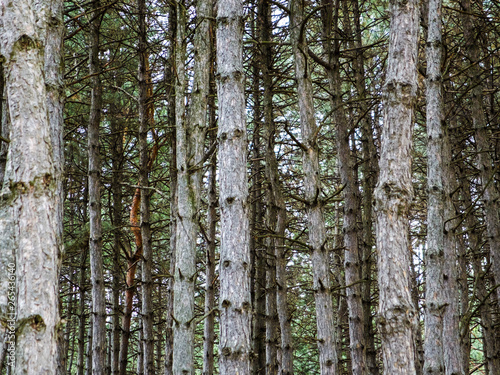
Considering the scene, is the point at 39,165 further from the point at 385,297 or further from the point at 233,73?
the point at 385,297

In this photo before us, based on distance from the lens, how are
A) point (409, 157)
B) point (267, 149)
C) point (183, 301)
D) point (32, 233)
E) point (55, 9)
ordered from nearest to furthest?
point (32, 233), point (409, 157), point (55, 9), point (183, 301), point (267, 149)

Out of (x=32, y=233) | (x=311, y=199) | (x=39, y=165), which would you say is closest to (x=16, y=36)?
(x=39, y=165)

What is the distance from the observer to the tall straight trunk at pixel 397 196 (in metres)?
3.70

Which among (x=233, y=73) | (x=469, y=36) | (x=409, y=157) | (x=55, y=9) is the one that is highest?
(x=469, y=36)

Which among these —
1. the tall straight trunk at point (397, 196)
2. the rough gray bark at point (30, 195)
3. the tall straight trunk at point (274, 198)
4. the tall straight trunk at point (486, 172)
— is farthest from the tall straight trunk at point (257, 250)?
the rough gray bark at point (30, 195)

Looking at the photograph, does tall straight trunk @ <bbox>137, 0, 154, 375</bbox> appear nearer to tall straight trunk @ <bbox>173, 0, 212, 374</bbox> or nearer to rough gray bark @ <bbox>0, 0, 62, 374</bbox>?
tall straight trunk @ <bbox>173, 0, 212, 374</bbox>

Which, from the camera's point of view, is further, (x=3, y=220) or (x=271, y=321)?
(x=271, y=321)

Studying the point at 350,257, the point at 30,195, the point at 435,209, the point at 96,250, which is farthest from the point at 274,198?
the point at 30,195

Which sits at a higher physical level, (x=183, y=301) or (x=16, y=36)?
(x=16, y=36)

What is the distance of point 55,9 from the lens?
4.88 metres

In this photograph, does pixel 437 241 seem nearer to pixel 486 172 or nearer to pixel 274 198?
pixel 274 198

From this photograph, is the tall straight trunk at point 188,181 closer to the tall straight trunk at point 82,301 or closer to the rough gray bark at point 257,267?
the rough gray bark at point 257,267

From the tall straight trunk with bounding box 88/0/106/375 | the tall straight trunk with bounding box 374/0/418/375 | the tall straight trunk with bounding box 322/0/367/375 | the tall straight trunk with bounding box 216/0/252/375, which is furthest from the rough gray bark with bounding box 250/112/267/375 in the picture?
the tall straight trunk with bounding box 374/0/418/375

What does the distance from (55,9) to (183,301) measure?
3.30m
